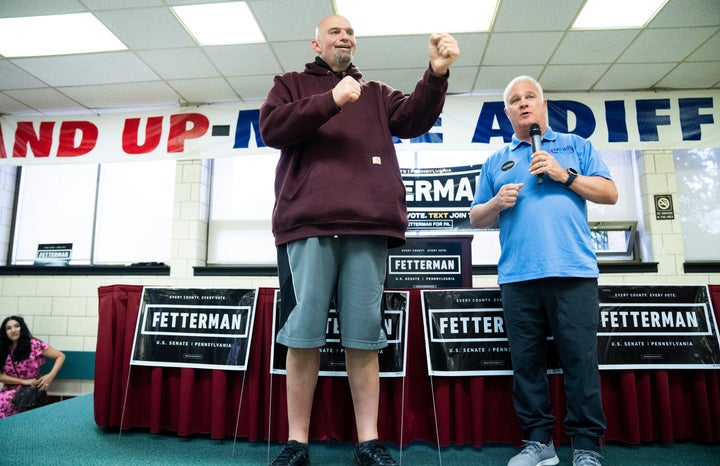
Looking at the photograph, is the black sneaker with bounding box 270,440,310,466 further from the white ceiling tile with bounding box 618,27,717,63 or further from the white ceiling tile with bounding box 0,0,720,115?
the white ceiling tile with bounding box 618,27,717,63

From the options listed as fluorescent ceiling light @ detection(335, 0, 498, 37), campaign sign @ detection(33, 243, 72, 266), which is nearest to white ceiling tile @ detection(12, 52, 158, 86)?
campaign sign @ detection(33, 243, 72, 266)

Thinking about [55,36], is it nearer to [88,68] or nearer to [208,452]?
[88,68]

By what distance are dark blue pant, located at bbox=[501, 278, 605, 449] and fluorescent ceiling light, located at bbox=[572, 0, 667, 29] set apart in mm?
2655

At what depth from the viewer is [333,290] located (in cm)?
132

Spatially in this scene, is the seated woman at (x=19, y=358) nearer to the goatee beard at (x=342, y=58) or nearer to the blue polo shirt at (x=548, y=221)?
the goatee beard at (x=342, y=58)

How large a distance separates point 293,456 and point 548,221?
1.15 m

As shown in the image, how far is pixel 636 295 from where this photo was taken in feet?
5.79

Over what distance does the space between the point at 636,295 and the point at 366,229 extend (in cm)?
132

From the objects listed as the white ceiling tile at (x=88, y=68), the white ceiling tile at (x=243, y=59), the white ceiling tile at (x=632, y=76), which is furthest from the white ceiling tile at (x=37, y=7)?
the white ceiling tile at (x=632, y=76)

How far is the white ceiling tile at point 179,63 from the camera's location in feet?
11.7

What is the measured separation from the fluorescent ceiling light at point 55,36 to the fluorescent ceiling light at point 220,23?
700mm

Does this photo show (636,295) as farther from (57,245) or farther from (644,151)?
(57,245)

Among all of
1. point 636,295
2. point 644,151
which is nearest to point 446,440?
point 636,295

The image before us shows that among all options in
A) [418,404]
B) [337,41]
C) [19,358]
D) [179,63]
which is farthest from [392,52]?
[19,358]
